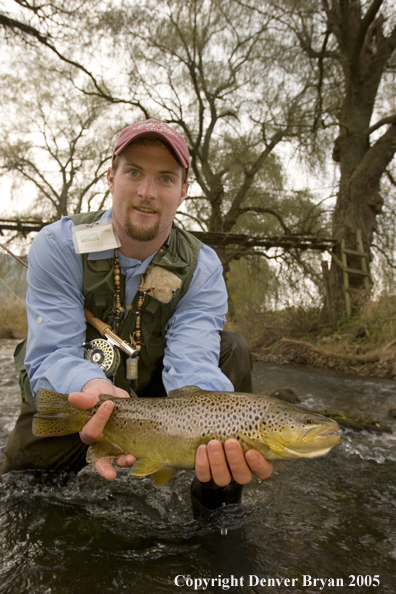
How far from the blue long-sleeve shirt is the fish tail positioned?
10 cm

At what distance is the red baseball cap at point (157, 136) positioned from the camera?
9.43ft

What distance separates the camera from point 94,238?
302cm

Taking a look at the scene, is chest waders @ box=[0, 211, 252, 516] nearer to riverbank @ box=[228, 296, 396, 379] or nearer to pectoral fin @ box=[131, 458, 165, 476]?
pectoral fin @ box=[131, 458, 165, 476]

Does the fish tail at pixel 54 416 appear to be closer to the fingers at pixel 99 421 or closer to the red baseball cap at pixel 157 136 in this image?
the fingers at pixel 99 421

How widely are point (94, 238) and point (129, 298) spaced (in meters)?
0.49

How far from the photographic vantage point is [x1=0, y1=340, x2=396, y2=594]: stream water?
2.22 meters

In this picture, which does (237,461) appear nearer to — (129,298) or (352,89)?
(129,298)

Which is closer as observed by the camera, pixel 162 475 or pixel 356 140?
pixel 162 475

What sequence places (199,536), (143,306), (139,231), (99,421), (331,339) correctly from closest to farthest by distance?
(99,421) < (199,536) < (139,231) < (143,306) < (331,339)

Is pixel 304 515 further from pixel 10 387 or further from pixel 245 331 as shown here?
pixel 245 331

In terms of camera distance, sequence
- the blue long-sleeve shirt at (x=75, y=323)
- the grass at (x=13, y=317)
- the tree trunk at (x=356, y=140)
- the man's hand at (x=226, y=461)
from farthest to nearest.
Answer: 1. the grass at (x=13, y=317)
2. the tree trunk at (x=356, y=140)
3. the blue long-sleeve shirt at (x=75, y=323)
4. the man's hand at (x=226, y=461)

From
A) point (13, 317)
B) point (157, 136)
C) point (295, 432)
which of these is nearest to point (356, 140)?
point (157, 136)

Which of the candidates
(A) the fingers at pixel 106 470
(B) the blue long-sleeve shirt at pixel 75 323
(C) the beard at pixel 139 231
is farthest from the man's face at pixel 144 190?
(A) the fingers at pixel 106 470

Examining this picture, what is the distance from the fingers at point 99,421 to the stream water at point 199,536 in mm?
654
